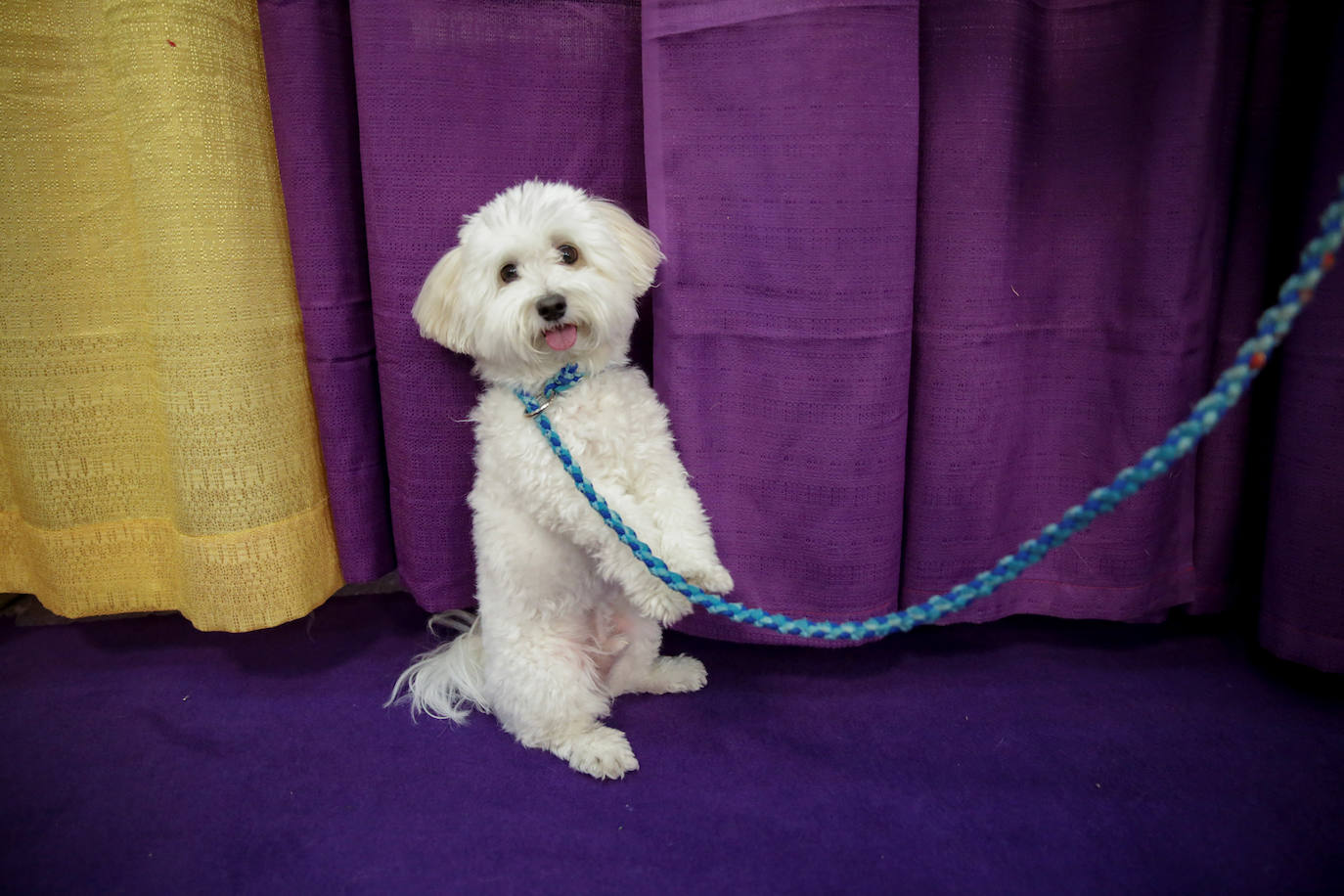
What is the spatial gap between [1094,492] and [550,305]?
618 millimetres

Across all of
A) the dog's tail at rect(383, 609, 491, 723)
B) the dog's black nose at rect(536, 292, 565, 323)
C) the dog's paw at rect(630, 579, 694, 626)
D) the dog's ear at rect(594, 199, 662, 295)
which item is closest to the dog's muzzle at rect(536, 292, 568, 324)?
the dog's black nose at rect(536, 292, 565, 323)

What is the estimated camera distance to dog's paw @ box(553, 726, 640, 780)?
95 cm

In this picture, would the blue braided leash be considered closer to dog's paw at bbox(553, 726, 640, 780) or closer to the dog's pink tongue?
the dog's pink tongue

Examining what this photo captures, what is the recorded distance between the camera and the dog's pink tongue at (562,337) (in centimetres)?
91

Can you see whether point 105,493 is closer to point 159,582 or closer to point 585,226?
point 159,582

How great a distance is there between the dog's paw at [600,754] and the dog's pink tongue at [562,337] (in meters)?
0.52

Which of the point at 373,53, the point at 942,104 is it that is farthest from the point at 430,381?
the point at 942,104

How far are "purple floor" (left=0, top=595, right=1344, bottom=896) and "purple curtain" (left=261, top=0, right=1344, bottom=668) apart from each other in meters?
0.12

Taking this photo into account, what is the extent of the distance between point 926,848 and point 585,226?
0.83m

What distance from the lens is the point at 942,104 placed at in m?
0.96

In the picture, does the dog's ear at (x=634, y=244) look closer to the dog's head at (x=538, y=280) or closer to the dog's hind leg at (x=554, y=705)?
the dog's head at (x=538, y=280)

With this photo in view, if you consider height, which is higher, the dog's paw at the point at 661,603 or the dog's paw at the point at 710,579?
the dog's paw at the point at 710,579

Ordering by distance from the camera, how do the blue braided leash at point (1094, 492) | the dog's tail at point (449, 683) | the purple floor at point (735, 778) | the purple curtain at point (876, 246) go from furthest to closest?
the dog's tail at point (449, 683), the purple curtain at point (876, 246), the purple floor at point (735, 778), the blue braided leash at point (1094, 492)

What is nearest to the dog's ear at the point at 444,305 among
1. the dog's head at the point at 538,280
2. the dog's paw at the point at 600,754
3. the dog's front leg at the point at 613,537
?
the dog's head at the point at 538,280
